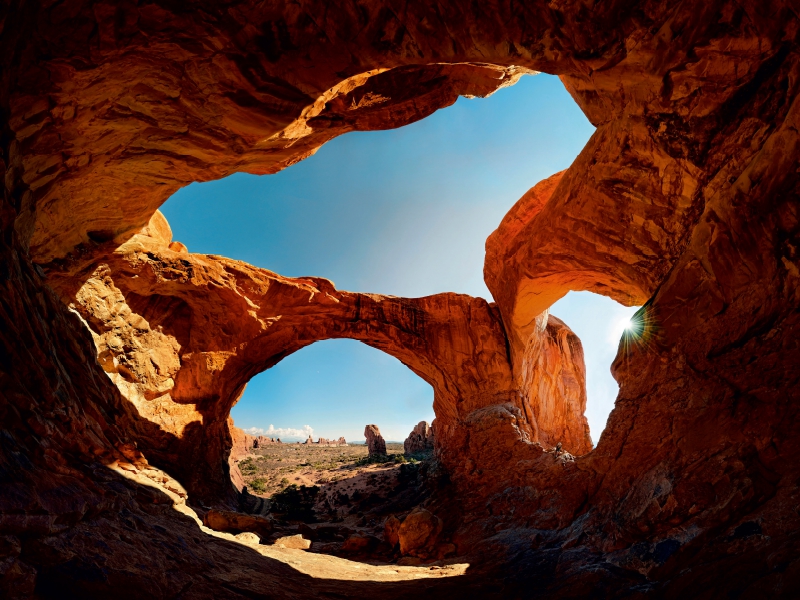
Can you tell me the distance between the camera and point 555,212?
10.5 m

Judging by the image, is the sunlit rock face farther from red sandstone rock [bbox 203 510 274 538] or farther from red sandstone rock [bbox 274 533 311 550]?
red sandstone rock [bbox 274 533 311 550]

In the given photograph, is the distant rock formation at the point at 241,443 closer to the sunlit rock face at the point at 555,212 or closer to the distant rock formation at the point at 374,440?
the distant rock formation at the point at 374,440

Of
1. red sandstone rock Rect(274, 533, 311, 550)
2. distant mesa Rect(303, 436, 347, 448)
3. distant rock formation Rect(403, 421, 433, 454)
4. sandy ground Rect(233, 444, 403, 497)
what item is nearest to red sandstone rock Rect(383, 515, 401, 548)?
red sandstone rock Rect(274, 533, 311, 550)

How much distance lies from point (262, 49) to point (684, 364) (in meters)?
8.63

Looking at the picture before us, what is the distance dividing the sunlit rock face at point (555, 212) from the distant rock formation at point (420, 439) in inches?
1291

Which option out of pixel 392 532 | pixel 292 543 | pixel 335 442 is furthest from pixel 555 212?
pixel 335 442

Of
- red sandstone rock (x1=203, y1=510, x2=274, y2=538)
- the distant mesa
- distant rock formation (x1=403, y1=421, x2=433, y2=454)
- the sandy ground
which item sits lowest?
red sandstone rock (x1=203, y1=510, x2=274, y2=538)

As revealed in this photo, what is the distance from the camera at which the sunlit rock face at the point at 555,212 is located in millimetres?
4066

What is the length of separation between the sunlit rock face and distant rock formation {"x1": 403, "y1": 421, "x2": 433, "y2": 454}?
32801 mm

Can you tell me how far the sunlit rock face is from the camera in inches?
160

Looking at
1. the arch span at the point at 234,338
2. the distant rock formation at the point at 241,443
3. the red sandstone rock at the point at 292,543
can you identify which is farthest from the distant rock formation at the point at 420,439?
the red sandstone rock at the point at 292,543

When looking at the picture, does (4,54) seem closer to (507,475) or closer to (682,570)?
(682,570)

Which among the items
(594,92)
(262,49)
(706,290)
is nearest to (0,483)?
(262,49)

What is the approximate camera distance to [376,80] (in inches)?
328
